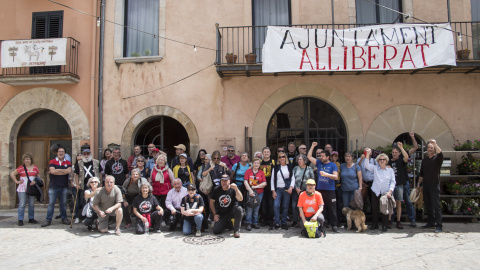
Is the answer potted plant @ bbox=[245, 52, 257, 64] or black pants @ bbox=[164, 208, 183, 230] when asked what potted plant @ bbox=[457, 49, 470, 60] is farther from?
black pants @ bbox=[164, 208, 183, 230]

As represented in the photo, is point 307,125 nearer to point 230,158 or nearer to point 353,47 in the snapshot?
point 353,47

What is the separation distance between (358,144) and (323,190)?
2.52 m

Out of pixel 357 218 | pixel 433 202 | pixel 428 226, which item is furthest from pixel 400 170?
pixel 357 218

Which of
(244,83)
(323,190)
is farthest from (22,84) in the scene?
(323,190)

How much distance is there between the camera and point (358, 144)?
30.7 ft

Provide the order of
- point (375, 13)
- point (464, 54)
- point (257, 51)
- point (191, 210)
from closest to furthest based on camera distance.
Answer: point (191, 210) < point (464, 54) < point (257, 51) < point (375, 13)

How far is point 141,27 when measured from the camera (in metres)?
10.5

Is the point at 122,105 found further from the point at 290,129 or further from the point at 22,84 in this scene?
the point at 290,129

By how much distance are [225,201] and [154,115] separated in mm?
3930

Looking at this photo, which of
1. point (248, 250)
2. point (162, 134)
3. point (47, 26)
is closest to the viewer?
point (248, 250)

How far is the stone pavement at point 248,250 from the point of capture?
17.5 feet

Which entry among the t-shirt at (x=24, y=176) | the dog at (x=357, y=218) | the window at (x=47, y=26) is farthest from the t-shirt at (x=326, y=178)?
the window at (x=47, y=26)

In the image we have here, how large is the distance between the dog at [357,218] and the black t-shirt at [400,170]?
1.21 metres

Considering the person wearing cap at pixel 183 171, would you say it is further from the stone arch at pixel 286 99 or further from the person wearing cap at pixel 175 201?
the stone arch at pixel 286 99
